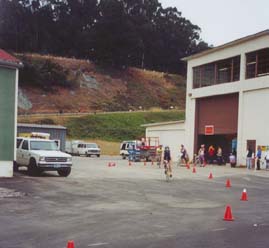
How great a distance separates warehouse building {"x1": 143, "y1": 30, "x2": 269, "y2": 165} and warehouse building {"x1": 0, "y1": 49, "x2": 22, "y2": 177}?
2034 centimetres

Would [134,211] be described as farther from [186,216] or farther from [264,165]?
[264,165]

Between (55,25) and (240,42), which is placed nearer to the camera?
(240,42)

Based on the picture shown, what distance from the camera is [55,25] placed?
123 metres

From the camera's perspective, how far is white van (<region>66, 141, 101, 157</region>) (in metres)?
60.1

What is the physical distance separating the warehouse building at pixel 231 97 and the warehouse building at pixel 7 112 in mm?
20338

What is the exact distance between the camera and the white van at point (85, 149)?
6008cm

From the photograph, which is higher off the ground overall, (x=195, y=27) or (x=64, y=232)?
(x=195, y=27)

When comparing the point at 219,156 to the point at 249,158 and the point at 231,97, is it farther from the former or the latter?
the point at 249,158

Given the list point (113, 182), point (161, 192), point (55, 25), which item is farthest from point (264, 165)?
point (55, 25)

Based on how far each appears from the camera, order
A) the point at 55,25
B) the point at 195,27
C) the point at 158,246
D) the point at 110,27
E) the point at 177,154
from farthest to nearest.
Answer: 1. the point at 195,27
2. the point at 55,25
3. the point at 110,27
4. the point at 177,154
5. the point at 158,246

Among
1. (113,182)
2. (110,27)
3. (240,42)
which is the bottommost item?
(113,182)

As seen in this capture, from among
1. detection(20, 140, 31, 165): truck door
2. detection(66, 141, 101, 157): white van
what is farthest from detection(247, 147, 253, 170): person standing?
detection(66, 141, 101, 157): white van

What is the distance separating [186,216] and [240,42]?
98.2 ft

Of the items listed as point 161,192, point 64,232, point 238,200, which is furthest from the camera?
point 161,192
